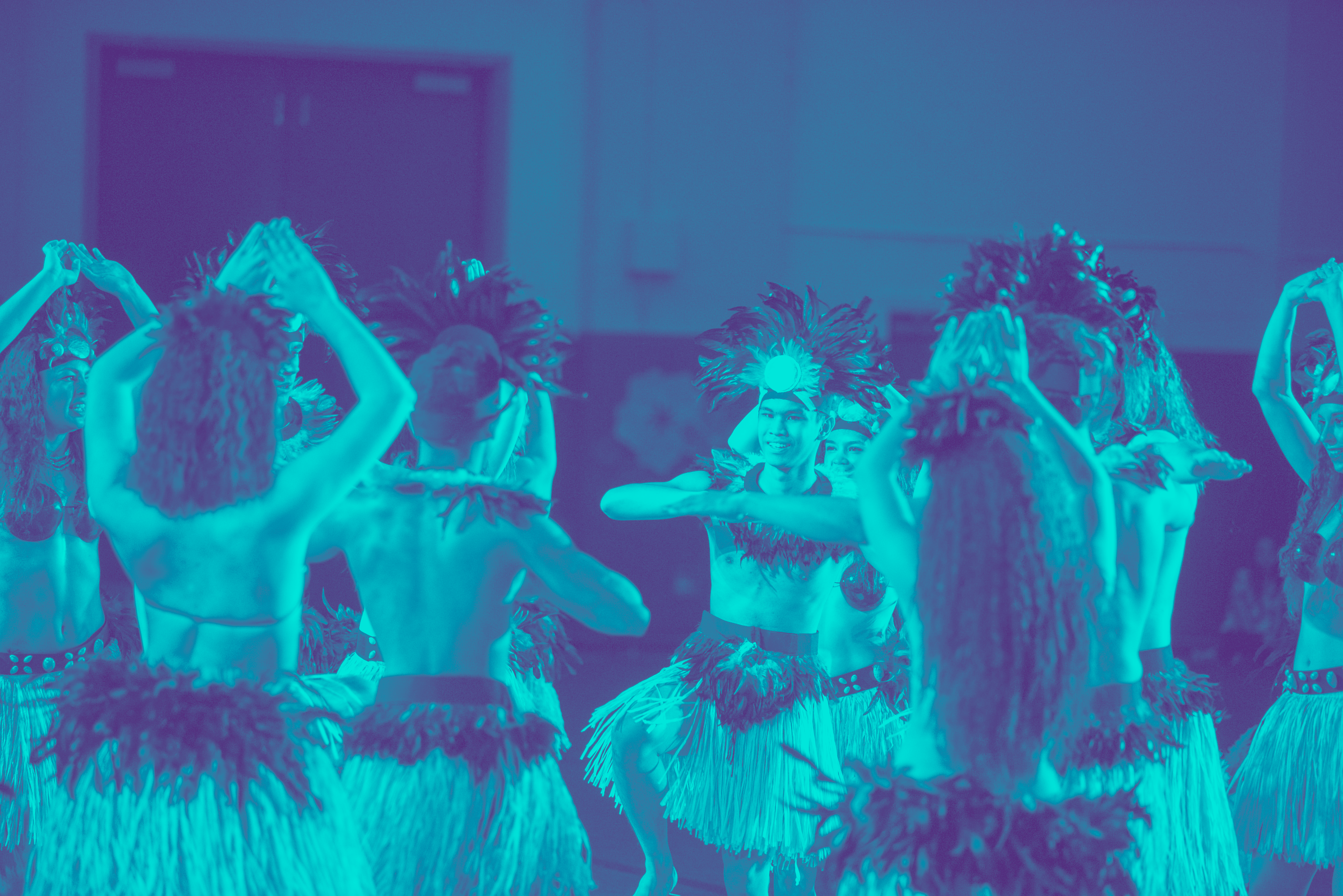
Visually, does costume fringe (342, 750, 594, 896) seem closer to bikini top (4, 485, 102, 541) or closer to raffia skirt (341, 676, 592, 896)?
raffia skirt (341, 676, 592, 896)

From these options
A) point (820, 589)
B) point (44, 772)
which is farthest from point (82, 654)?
point (820, 589)

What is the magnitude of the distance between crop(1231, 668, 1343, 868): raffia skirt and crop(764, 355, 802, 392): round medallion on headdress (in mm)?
1165

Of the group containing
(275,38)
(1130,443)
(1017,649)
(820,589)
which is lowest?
(820,589)

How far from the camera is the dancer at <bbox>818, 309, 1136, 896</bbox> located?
1.62m

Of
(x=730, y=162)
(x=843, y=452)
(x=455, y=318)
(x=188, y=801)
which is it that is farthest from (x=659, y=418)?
(x=188, y=801)

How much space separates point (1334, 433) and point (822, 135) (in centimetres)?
391

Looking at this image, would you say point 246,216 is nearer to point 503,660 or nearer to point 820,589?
point 820,589

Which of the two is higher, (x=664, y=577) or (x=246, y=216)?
(x=246, y=216)

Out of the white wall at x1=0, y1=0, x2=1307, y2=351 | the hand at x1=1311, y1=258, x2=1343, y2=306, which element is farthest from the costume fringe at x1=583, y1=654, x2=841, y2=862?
the white wall at x1=0, y1=0, x2=1307, y2=351

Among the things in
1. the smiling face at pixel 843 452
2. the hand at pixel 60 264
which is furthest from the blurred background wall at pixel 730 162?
the hand at pixel 60 264

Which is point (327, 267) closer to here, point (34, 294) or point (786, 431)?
point (34, 294)

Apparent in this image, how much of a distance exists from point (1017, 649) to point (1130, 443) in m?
0.72

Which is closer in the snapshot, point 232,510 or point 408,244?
point 232,510

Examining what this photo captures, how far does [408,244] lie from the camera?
627 centimetres
